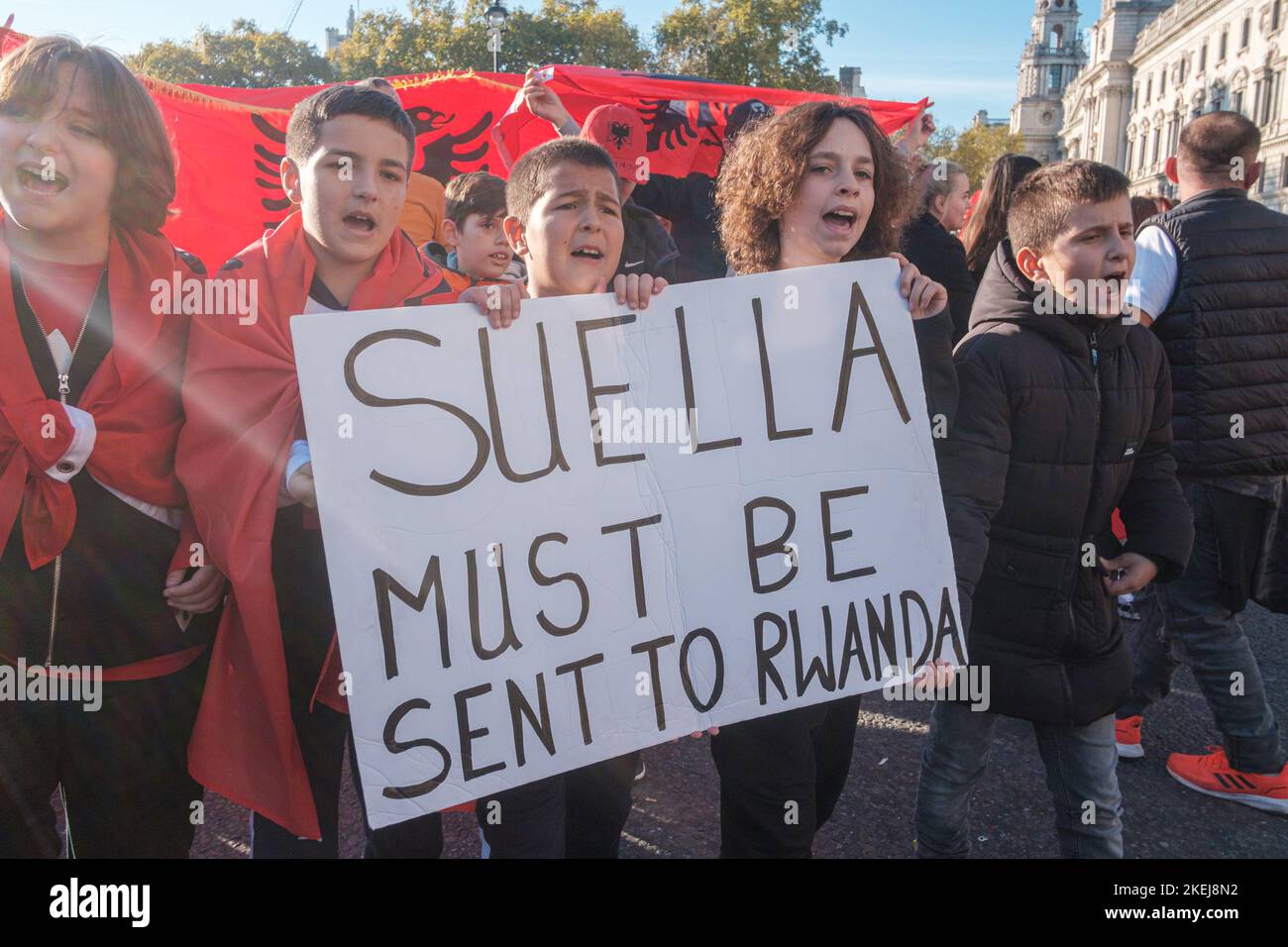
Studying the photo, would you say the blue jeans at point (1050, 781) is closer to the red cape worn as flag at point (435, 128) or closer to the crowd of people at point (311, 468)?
the crowd of people at point (311, 468)

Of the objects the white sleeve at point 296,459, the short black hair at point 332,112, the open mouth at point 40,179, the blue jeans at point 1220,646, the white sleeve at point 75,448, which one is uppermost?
the short black hair at point 332,112

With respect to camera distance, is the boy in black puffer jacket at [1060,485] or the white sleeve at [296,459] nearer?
the white sleeve at [296,459]

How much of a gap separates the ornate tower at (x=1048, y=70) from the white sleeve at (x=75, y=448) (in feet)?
353

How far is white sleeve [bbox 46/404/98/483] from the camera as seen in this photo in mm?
1628

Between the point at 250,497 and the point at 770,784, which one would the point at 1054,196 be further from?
the point at 250,497

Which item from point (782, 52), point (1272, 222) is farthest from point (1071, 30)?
point (1272, 222)

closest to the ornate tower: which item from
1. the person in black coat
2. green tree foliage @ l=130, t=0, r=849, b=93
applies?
green tree foliage @ l=130, t=0, r=849, b=93

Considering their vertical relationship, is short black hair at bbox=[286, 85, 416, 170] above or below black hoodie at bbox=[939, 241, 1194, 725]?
above

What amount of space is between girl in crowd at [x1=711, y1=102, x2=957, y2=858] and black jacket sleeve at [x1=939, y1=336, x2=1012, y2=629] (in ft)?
0.19

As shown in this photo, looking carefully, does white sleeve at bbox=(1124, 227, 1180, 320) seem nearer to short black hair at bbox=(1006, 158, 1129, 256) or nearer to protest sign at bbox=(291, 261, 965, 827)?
short black hair at bbox=(1006, 158, 1129, 256)

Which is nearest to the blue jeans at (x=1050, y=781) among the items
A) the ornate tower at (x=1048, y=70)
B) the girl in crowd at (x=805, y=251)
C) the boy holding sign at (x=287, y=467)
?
the girl in crowd at (x=805, y=251)

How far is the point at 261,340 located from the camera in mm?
1800

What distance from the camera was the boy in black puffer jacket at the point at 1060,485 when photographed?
2.06m
